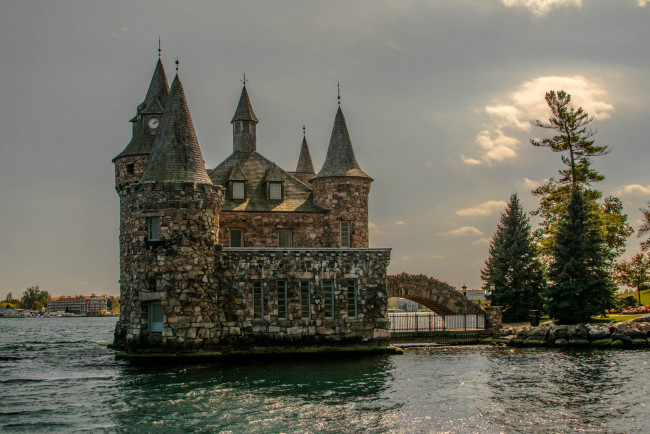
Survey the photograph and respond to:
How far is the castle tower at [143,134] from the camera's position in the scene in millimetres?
39188

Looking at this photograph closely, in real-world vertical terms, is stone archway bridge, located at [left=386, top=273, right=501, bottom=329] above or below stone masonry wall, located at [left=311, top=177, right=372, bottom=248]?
below

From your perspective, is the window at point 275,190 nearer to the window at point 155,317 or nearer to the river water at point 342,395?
the window at point 155,317

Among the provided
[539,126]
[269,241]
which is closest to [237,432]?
[269,241]

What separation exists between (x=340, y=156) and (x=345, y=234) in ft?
16.2

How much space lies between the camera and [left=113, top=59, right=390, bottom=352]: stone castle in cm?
3111

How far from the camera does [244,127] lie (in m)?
45.7

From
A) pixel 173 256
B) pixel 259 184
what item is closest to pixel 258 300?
pixel 173 256

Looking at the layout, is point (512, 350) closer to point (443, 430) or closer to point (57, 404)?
point (443, 430)

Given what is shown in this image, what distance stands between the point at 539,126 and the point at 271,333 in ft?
100

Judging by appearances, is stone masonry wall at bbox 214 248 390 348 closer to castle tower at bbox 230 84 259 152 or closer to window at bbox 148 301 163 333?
window at bbox 148 301 163 333

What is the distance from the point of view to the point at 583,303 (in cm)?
4200

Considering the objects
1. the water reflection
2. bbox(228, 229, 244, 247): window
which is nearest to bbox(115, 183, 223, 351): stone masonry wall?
the water reflection

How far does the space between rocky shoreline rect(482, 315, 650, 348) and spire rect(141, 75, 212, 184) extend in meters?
21.1

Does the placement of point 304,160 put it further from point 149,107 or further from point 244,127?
point 149,107
